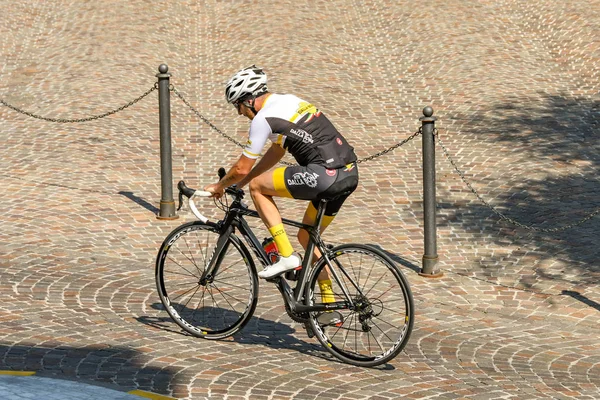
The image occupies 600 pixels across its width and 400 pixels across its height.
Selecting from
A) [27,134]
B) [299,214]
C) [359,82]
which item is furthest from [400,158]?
[27,134]

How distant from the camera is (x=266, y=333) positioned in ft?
25.3

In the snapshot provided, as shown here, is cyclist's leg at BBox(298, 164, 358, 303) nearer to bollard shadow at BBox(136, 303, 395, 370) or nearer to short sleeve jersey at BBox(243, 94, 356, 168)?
short sleeve jersey at BBox(243, 94, 356, 168)

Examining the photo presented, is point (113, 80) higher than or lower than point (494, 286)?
higher

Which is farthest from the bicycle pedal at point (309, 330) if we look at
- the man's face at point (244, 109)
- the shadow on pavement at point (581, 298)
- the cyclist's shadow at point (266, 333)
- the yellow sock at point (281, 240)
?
the shadow on pavement at point (581, 298)

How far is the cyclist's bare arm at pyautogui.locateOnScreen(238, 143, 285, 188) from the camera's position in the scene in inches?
273

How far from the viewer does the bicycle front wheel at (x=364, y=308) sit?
6.77 meters

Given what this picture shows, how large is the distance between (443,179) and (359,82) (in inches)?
186

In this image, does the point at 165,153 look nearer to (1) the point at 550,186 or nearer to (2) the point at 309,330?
(1) the point at 550,186

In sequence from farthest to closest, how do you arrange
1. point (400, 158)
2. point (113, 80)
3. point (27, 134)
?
point (113, 80)
point (27, 134)
point (400, 158)

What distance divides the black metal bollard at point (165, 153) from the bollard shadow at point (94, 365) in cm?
415

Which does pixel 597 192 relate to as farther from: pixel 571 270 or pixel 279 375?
pixel 279 375

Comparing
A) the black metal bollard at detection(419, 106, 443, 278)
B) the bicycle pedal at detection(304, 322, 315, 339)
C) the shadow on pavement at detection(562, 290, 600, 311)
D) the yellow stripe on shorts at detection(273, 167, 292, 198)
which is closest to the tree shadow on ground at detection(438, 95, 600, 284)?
the shadow on pavement at detection(562, 290, 600, 311)

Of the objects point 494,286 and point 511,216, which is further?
point 511,216

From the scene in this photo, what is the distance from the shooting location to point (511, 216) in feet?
36.4
